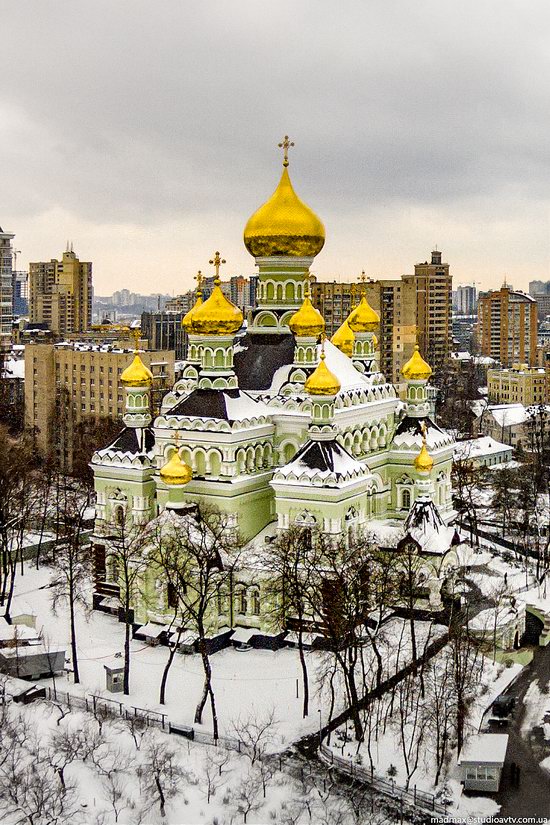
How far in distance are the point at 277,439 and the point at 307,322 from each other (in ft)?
10.4

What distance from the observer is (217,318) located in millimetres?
26609

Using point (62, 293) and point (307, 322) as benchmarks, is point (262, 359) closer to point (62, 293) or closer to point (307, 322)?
point (307, 322)

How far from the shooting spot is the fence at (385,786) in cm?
1731

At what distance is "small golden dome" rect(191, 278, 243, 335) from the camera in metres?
26.6

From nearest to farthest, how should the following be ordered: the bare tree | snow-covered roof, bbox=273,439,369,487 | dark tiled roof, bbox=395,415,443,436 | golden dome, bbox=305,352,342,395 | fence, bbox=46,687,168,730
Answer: fence, bbox=46,687,168,730 < the bare tree < snow-covered roof, bbox=273,439,369,487 < golden dome, bbox=305,352,342,395 < dark tiled roof, bbox=395,415,443,436

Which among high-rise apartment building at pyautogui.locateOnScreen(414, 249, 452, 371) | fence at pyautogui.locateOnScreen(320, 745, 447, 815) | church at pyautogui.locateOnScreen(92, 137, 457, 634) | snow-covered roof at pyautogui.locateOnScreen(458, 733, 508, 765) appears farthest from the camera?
high-rise apartment building at pyautogui.locateOnScreen(414, 249, 452, 371)

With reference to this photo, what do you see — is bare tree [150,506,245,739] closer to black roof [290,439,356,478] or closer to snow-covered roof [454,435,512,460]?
black roof [290,439,356,478]

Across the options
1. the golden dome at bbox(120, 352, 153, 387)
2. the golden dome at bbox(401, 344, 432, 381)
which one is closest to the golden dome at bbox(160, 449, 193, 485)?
the golden dome at bbox(120, 352, 153, 387)

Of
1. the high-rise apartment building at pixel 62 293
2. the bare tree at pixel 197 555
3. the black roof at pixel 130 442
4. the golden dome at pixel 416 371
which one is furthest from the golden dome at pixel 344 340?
the high-rise apartment building at pixel 62 293

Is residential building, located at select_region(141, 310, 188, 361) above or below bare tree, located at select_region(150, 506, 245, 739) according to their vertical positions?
above

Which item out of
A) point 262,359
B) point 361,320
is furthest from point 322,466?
point 361,320

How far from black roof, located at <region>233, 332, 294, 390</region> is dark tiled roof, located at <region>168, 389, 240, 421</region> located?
1867mm

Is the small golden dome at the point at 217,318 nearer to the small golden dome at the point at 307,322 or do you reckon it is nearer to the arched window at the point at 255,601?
the small golden dome at the point at 307,322

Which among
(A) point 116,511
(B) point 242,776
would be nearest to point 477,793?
(B) point 242,776
